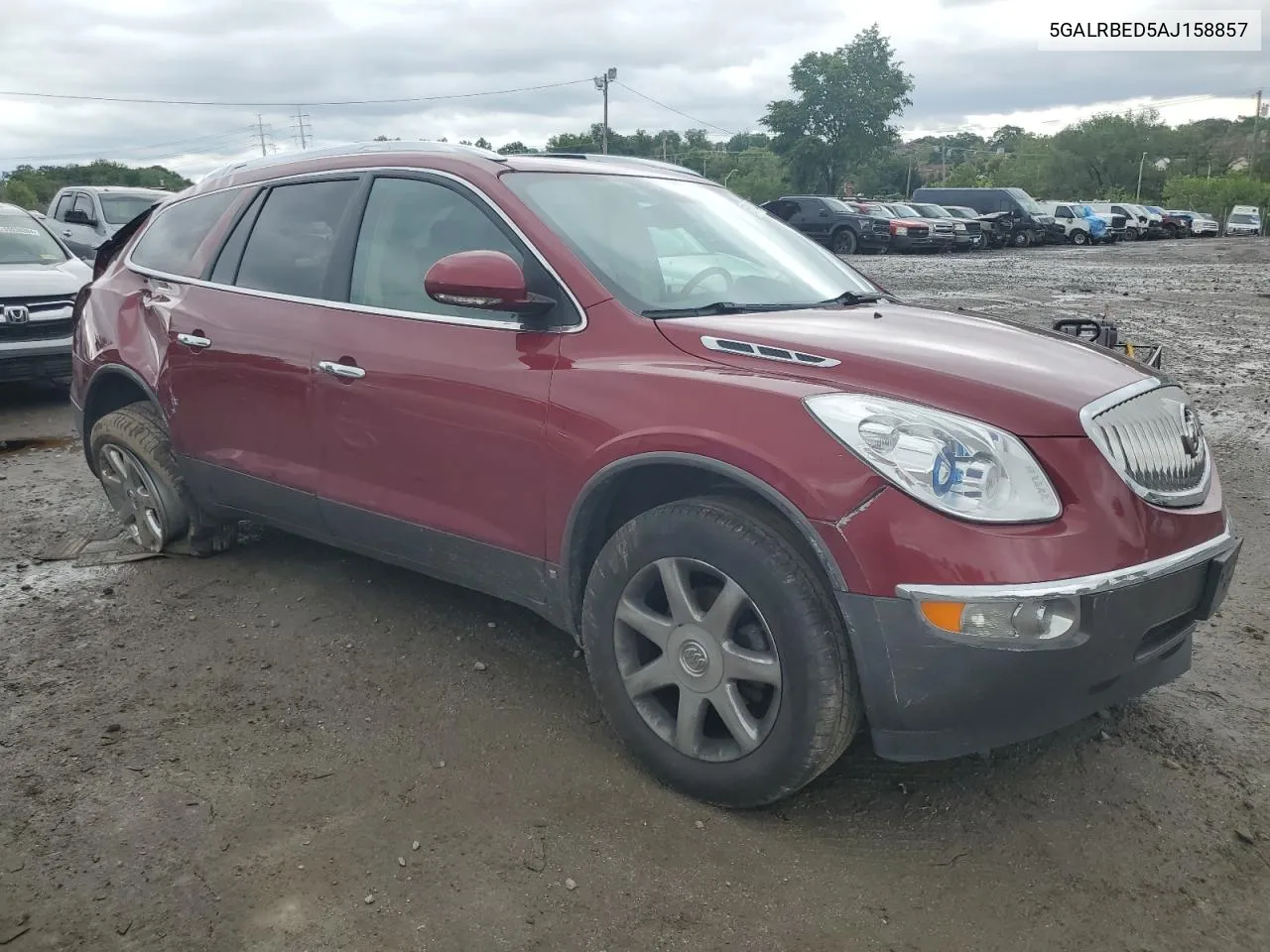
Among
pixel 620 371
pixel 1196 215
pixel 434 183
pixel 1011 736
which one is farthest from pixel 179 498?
pixel 1196 215

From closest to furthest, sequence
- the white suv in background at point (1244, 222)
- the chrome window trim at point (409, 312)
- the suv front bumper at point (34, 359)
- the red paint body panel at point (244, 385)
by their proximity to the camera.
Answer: the chrome window trim at point (409, 312), the red paint body panel at point (244, 385), the suv front bumper at point (34, 359), the white suv in background at point (1244, 222)

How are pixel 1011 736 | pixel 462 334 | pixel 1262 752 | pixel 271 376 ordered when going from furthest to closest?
pixel 271 376, pixel 462 334, pixel 1262 752, pixel 1011 736

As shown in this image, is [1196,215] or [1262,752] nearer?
[1262,752]

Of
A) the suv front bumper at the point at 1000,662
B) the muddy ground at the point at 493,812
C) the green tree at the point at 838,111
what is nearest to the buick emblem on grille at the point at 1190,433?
the suv front bumper at the point at 1000,662

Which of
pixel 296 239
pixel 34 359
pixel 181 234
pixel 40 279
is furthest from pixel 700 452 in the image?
pixel 40 279

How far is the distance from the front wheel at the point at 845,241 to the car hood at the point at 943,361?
90.7 feet

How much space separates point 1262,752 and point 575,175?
2778 millimetres

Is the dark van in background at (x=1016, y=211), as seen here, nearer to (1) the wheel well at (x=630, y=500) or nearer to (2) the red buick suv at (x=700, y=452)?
(2) the red buick suv at (x=700, y=452)

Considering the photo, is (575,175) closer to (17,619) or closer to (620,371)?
(620,371)

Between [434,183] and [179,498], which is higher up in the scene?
[434,183]

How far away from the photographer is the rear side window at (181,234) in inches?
169

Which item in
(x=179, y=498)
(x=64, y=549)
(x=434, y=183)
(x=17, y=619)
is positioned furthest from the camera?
(x=64, y=549)

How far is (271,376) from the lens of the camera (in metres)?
3.75

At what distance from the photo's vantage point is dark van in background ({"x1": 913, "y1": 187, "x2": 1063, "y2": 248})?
35719 millimetres
